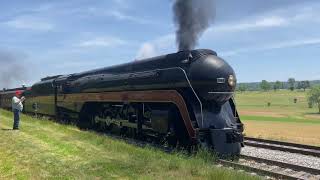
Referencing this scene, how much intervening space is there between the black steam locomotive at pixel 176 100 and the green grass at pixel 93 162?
5.35 ft

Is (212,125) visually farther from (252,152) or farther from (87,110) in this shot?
(87,110)

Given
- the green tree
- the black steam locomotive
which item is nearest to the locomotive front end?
the black steam locomotive

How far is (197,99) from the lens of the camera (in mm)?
14656

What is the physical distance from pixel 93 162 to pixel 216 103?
5626 millimetres

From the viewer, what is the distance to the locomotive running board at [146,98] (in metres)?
14.3

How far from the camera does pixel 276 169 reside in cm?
1194

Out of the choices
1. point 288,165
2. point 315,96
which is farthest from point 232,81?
point 315,96

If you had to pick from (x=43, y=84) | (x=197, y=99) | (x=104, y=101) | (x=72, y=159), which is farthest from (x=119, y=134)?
(x=43, y=84)

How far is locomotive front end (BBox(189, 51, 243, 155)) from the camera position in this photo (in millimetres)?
13961

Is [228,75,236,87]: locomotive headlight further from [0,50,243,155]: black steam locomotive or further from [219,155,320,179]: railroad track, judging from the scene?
[219,155,320,179]: railroad track

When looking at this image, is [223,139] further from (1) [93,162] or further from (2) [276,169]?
(1) [93,162]

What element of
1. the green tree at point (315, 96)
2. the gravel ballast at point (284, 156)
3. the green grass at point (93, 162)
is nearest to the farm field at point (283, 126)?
the gravel ballast at point (284, 156)

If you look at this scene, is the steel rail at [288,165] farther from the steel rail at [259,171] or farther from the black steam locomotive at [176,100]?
the steel rail at [259,171]

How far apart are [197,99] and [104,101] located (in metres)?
6.68
